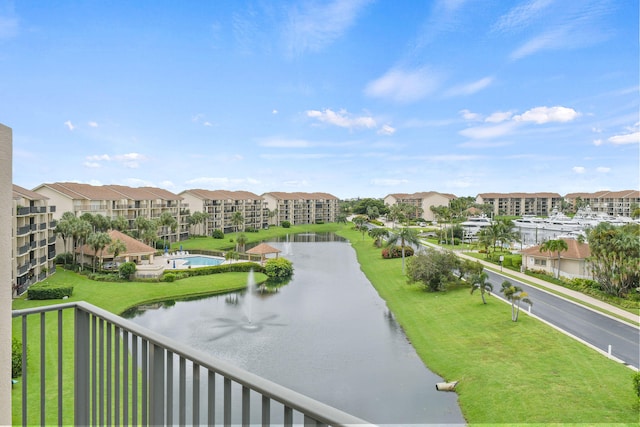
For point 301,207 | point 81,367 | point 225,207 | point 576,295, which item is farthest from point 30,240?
point 301,207

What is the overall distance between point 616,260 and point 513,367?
16.0 metres

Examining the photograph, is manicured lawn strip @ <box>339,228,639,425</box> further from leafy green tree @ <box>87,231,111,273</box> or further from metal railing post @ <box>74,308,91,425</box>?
leafy green tree @ <box>87,231,111,273</box>

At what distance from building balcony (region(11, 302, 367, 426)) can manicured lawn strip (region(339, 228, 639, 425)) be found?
12820 mm

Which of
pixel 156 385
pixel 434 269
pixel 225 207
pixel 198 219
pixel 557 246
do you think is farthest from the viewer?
pixel 225 207

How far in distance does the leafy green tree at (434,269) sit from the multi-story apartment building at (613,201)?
83401 millimetres

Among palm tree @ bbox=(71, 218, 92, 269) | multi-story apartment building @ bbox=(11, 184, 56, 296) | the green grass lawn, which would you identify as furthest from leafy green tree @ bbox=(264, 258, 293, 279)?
multi-story apartment building @ bbox=(11, 184, 56, 296)

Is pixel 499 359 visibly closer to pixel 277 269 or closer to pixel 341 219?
pixel 277 269

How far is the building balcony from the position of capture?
1.58 m

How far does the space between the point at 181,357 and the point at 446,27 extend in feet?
96.1

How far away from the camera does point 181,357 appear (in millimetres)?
2037

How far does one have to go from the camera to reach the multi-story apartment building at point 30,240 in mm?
26484

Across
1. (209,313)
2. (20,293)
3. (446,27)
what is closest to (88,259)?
(20,293)

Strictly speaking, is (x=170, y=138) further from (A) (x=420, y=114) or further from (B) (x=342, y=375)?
(A) (x=420, y=114)

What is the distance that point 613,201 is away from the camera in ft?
326
